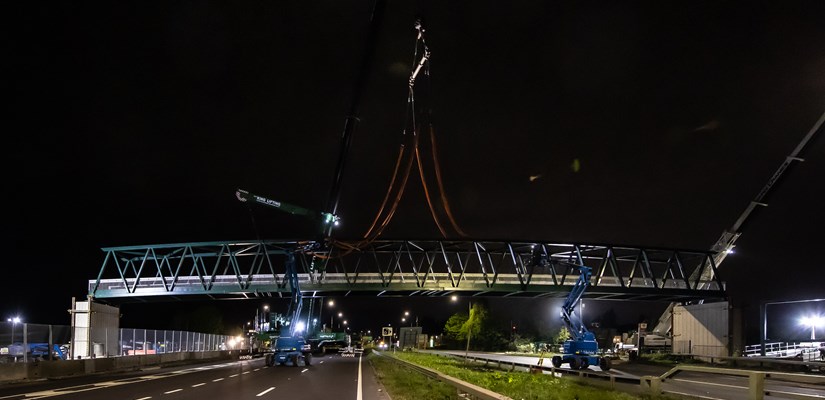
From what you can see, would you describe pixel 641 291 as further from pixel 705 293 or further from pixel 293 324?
pixel 293 324

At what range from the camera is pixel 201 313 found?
134875 millimetres

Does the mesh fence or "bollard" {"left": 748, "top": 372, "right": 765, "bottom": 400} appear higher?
"bollard" {"left": 748, "top": 372, "right": 765, "bottom": 400}

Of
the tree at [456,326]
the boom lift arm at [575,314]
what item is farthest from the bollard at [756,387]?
the tree at [456,326]

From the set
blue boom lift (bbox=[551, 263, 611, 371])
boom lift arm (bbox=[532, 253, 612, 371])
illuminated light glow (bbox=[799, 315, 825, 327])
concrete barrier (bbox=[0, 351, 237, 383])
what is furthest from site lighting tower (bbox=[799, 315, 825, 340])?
concrete barrier (bbox=[0, 351, 237, 383])

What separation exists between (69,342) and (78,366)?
4018 mm

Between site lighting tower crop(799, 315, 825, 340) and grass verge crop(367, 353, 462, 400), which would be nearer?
grass verge crop(367, 353, 462, 400)

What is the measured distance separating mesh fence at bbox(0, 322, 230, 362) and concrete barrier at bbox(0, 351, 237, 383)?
79 centimetres

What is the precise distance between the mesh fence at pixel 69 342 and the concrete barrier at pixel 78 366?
792mm

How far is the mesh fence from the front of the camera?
31.6 m

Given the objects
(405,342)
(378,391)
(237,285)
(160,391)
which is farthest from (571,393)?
(405,342)

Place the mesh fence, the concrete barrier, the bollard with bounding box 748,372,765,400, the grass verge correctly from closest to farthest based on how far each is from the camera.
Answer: the bollard with bounding box 748,372,765,400, the grass verge, the concrete barrier, the mesh fence

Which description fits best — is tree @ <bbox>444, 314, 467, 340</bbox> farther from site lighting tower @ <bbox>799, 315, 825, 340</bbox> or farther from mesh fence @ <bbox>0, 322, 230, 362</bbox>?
site lighting tower @ <bbox>799, 315, 825, 340</bbox>

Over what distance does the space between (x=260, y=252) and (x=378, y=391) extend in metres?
56.0

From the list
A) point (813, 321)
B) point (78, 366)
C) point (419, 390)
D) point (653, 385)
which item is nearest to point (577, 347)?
point (653, 385)
